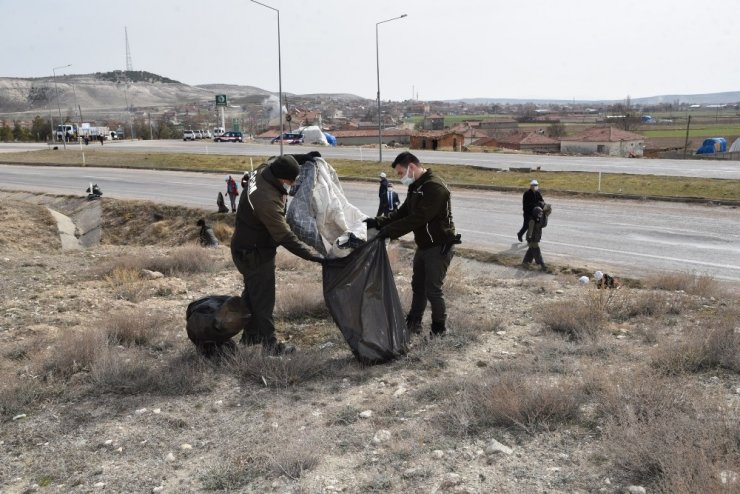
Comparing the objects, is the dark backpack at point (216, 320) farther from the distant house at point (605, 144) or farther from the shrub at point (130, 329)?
the distant house at point (605, 144)

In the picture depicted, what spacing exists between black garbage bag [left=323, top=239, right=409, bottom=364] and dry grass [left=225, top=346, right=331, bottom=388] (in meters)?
0.40

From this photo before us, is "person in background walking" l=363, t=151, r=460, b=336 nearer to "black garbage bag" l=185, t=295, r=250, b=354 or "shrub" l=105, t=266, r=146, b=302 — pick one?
"black garbage bag" l=185, t=295, r=250, b=354

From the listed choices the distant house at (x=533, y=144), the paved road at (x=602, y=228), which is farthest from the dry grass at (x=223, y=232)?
the distant house at (x=533, y=144)

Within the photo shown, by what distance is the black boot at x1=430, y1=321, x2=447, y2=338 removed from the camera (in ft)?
21.8

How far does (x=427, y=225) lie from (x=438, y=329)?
3.71ft

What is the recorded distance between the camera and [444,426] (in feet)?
15.1

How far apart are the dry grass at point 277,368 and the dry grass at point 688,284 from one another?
19.8ft

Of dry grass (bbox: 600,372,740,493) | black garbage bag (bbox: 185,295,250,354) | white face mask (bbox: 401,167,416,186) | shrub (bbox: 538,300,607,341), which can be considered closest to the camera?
dry grass (bbox: 600,372,740,493)

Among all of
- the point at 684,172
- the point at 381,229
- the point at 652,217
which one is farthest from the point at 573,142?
the point at 381,229

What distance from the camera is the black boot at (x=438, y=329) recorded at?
6645mm

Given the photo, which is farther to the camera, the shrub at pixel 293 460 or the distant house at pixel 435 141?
the distant house at pixel 435 141

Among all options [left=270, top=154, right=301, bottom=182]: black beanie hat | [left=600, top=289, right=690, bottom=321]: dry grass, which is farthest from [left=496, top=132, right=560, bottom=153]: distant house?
[left=270, top=154, right=301, bottom=182]: black beanie hat

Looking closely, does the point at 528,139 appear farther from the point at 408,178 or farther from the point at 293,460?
the point at 293,460

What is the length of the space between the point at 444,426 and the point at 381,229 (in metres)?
2.20
